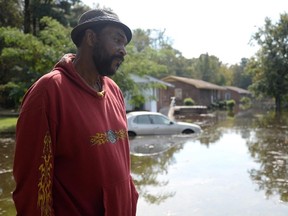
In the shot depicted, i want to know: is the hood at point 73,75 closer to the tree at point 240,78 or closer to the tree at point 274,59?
the tree at point 274,59

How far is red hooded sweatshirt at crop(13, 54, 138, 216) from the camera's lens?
76.2 inches

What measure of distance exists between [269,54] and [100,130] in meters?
48.5

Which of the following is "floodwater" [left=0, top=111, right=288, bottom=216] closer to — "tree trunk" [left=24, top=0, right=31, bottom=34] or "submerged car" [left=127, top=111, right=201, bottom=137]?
"submerged car" [left=127, top=111, right=201, bottom=137]

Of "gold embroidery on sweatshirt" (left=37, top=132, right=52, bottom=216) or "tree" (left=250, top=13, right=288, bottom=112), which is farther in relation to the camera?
"tree" (left=250, top=13, right=288, bottom=112)

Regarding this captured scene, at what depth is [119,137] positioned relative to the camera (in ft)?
7.77

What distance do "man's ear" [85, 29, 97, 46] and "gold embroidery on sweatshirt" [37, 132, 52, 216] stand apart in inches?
28.0

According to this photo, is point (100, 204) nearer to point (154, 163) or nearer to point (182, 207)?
point (182, 207)

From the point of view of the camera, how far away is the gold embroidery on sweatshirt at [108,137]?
2.11m

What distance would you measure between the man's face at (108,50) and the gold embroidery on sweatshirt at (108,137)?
410 mm

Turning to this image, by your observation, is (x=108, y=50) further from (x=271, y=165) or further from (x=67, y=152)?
(x=271, y=165)

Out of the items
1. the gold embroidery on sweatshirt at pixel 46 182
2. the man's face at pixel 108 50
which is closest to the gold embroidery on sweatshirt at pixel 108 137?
the gold embroidery on sweatshirt at pixel 46 182

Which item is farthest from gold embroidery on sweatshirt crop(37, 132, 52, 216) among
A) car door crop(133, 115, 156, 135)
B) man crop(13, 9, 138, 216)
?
car door crop(133, 115, 156, 135)

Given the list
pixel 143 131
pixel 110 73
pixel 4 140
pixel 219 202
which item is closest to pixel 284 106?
pixel 143 131

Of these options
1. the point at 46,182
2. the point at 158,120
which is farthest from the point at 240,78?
the point at 46,182
